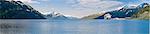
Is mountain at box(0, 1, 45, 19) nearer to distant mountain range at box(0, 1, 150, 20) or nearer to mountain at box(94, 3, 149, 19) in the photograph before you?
distant mountain range at box(0, 1, 150, 20)

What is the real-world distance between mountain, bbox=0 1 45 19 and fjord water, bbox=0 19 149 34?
0.07 metres

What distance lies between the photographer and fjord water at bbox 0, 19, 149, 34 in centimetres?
407

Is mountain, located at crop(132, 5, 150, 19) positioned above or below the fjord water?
above

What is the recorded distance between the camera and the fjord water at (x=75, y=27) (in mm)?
4074

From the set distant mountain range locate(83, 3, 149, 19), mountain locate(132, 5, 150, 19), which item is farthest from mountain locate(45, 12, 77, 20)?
mountain locate(132, 5, 150, 19)

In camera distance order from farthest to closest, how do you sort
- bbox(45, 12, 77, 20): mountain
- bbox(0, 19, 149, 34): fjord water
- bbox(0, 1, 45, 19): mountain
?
bbox(0, 19, 149, 34): fjord water
bbox(45, 12, 77, 20): mountain
bbox(0, 1, 45, 19): mountain

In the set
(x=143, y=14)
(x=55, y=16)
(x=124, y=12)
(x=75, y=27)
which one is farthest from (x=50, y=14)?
(x=143, y=14)

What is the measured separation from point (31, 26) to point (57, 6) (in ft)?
1.46

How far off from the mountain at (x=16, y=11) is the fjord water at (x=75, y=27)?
7 cm

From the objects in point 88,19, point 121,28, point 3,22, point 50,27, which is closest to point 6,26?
point 3,22

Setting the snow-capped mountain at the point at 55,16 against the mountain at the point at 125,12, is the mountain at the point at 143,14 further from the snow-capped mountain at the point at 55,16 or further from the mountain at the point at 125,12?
the snow-capped mountain at the point at 55,16

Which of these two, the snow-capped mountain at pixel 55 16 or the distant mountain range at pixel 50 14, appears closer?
the distant mountain range at pixel 50 14

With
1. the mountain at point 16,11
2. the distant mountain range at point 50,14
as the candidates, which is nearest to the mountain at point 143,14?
the distant mountain range at point 50,14

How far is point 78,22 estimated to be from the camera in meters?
4.11
